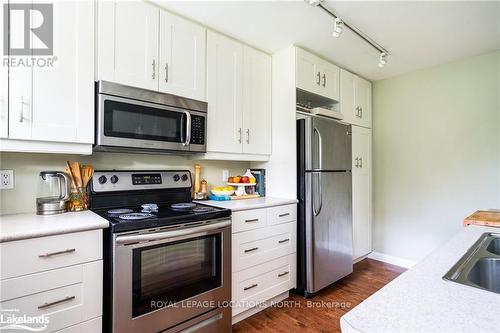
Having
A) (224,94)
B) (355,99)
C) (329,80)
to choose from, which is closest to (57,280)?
(224,94)

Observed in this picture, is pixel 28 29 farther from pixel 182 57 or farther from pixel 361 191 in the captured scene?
pixel 361 191

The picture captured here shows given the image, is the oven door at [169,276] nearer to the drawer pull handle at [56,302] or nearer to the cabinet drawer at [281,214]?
the drawer pull handle at [56,302]

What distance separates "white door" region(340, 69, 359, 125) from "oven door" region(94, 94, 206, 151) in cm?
175

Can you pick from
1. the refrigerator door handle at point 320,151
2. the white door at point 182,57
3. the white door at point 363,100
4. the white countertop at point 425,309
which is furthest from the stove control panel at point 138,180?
the white door at point 363,100

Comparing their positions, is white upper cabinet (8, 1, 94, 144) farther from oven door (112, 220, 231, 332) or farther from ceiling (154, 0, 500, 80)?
oven door (112, 220, 231, 332)

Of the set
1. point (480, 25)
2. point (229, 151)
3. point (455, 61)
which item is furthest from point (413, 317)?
point (455, 61)

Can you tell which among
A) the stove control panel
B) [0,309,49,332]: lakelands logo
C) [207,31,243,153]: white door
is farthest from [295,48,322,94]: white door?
[0,309,49,332]: lakelands logo

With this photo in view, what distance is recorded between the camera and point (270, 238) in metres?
2.17

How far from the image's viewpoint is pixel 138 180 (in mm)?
1969

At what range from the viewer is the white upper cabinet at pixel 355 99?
3016 mm

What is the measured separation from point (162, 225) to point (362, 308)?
3.76 ft

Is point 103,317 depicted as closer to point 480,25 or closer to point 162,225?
point 162,225

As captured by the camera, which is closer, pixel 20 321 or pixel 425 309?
pixel 425 309

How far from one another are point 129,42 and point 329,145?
183cm
